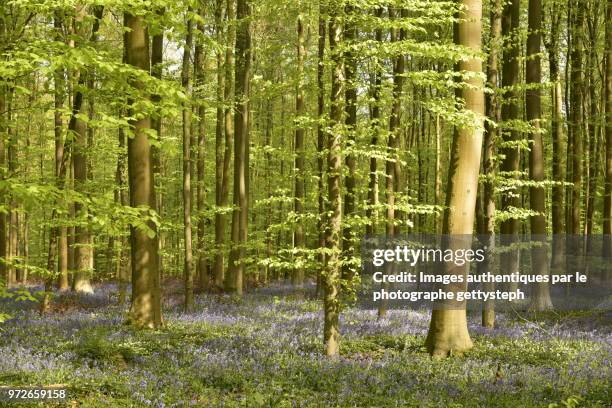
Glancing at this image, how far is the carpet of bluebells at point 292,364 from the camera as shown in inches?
332

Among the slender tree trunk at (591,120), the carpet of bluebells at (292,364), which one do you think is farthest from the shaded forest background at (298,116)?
the carpet of bluebells at (292,364)

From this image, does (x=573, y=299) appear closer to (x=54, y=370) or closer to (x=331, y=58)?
(x=331, y=58)

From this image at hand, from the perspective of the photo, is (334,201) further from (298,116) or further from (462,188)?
(462,188)

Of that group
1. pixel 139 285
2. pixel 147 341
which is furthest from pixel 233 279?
pixel 147 341

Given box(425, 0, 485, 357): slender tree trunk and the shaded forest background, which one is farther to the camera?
box(425, 0, 485, 357): slender tree trunk

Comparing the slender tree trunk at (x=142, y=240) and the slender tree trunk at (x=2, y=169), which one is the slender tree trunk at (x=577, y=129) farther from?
the slender tree trunk at (x=2, y=169)

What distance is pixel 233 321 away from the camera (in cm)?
1625

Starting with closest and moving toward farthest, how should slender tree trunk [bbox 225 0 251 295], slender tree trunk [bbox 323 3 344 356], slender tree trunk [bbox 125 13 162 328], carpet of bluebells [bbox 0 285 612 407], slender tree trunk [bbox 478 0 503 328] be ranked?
carpet of bluebells [bbox 0 285 612 407]
slender tree trunk [bbox 323 3 344 356]
slender tree trunk [bbox 125 13 162 328]
slender tree trunk [bbox 478 0 503 328]
slender tree trunk [bbox 225 0 251 295]

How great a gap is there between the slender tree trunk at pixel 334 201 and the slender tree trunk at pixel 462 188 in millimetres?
2428

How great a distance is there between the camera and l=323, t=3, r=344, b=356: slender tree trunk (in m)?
11.2

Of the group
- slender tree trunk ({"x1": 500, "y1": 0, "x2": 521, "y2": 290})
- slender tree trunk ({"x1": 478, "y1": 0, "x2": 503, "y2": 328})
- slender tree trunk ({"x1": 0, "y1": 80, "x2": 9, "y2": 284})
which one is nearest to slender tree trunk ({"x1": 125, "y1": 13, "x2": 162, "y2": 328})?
slender tree trunk ({"x1": 0, "y1": 80, "x2": 9, "y2": 284})

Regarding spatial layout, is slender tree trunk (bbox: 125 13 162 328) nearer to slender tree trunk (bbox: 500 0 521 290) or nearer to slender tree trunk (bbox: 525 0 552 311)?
slender tree trunk (bbox: 500 0 521 290)

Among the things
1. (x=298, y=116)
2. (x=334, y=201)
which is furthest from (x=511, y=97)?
(x=334, y=201)

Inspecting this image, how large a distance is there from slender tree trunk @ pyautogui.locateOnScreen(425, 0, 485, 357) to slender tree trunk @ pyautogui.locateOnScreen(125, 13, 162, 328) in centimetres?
675
